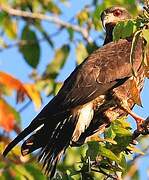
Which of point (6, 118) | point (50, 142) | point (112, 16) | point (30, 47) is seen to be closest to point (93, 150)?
point (6, 118)

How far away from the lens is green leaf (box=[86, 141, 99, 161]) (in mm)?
4498

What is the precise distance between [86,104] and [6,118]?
1.08 m

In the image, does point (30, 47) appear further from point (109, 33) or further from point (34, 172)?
point (34, 172)

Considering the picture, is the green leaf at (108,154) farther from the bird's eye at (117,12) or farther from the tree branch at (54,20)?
the tree branch at (54,20)

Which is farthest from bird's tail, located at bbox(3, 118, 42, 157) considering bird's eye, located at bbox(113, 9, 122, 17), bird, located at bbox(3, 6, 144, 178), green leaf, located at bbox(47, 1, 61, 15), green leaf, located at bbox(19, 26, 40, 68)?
green leaf, located at bbox(47, 1, 61, 15)

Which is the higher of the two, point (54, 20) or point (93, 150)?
point (54, 20)

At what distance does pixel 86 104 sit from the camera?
5.74m

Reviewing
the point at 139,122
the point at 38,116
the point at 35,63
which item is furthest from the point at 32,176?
the point at 35,63

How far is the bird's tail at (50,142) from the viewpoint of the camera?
5.21 m

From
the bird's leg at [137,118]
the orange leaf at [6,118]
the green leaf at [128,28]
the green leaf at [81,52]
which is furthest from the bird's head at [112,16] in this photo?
the green leaf at [128,28]

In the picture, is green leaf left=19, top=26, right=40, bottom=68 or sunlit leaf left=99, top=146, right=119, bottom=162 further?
green leaf left=19, top=26, right=40, bottom=68

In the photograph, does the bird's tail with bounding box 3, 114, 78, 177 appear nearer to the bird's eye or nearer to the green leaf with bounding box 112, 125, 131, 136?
the green leaf with bounding box 112, 125, 131, 136

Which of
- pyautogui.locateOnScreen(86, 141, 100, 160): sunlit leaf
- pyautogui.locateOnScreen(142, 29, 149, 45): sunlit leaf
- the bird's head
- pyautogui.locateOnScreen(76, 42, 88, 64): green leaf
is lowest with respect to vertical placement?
pyautogui.locateOnScreen(86, 141, 100, 160): sunlit leaf

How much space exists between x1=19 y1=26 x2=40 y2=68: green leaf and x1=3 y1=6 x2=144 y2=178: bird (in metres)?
1.59
